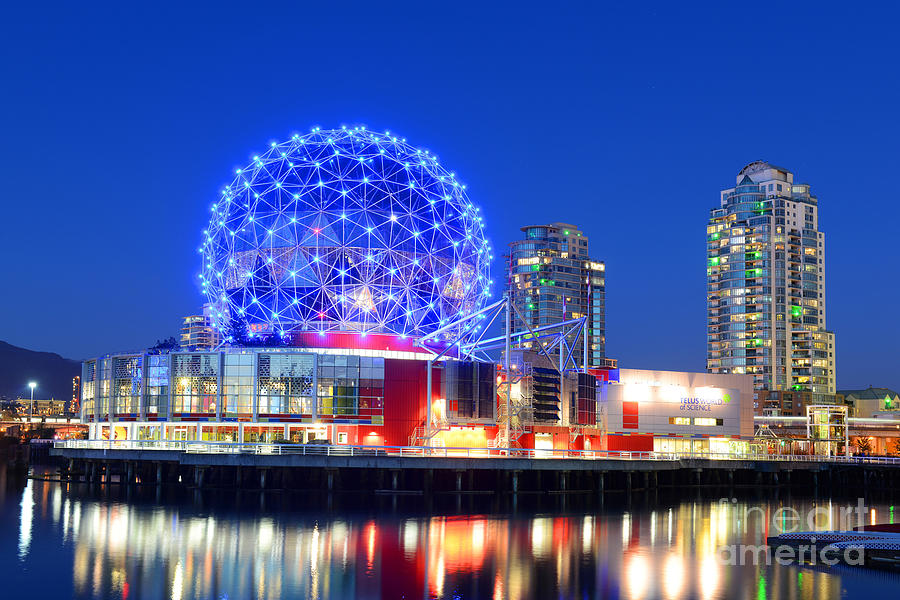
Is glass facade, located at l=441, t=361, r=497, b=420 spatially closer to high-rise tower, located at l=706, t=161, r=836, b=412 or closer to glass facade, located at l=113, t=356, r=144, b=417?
glass facade, located at l=113, t=356, r=144, b=417

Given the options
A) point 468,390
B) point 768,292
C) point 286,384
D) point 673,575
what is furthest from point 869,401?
point 673,575

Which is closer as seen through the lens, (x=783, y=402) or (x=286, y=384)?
(x=286, y=384)

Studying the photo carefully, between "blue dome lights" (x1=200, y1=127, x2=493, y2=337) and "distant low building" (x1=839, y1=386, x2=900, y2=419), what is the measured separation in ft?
429

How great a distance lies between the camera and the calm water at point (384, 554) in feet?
98.9

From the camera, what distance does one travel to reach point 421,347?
2916 inches

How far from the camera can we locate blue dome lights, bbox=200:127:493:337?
237ft

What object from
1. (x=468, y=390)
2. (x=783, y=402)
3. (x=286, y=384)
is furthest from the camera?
(x=783, y=402)

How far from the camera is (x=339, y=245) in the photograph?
71750 mm

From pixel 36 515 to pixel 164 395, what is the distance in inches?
901

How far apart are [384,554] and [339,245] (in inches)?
1508

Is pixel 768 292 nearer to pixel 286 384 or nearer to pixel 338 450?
pixel 286 384

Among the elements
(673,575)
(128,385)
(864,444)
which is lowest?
(864,444)

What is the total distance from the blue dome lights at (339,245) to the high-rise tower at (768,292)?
11767 cm

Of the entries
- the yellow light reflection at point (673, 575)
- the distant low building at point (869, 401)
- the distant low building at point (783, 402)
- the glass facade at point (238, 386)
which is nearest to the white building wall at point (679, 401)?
the glass facade at point (238, 386)
